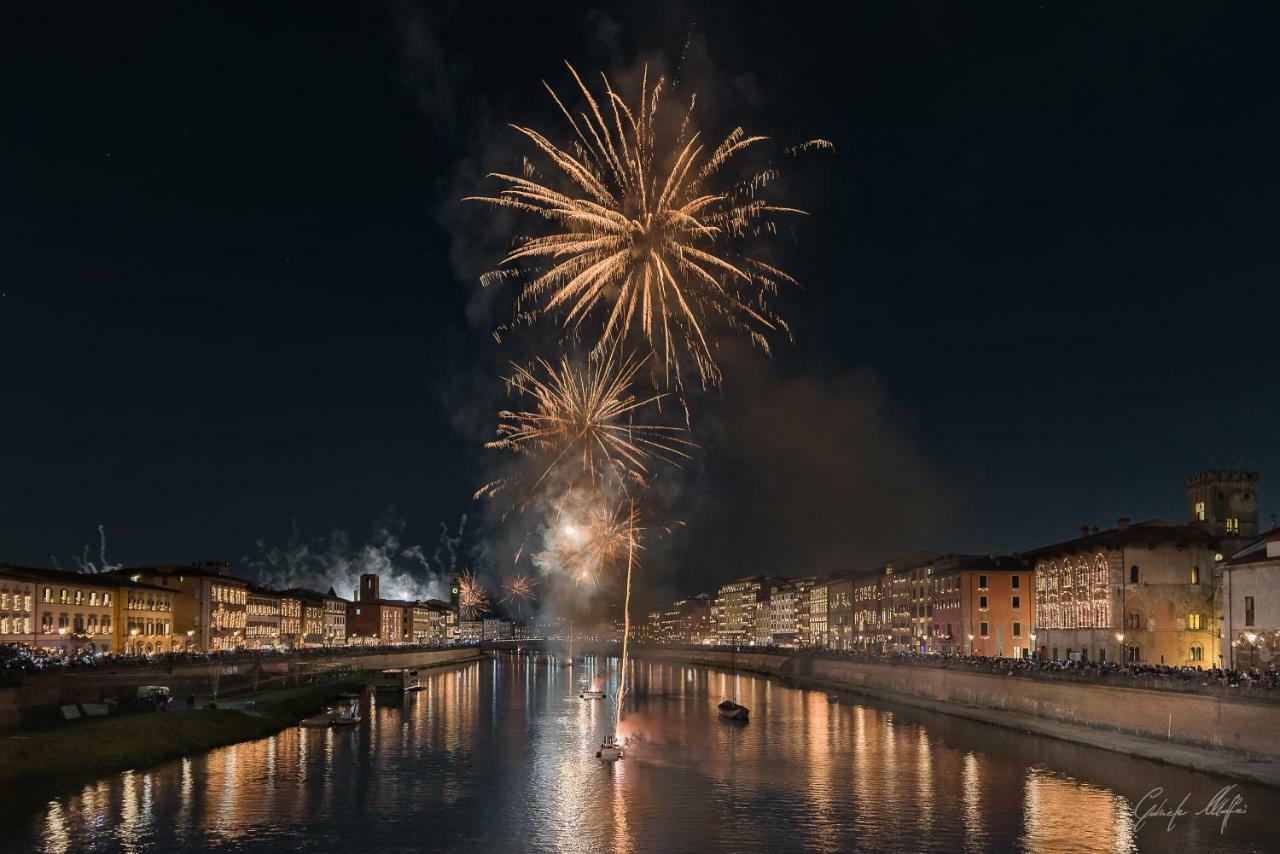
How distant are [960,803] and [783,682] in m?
104

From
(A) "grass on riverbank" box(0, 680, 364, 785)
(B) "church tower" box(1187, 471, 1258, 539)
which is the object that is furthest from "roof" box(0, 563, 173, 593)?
(B) "church tower" box(1187, 471, 1258, 539)

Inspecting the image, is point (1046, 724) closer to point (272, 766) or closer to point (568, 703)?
point (272, 766)

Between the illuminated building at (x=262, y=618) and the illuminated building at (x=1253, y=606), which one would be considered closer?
the illuminated building at (x=1253, y=606)

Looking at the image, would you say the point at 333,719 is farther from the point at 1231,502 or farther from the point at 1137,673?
the point at 1231,502

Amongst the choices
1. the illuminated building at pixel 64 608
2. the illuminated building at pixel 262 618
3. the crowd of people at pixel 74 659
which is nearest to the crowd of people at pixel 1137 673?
the crowd of people at pixel 74 659

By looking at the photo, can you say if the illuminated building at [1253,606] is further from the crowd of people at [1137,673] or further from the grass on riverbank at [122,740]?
the grass on riverbank at [122,740]

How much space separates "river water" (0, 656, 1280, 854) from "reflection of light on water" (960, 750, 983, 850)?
113mm

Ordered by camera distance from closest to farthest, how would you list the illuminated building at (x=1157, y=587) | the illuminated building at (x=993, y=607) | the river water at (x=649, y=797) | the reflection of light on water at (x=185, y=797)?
the river water at (x=649, y=797) → the reflection of light on water at (x=185, y=797) → the illuminated building at (x=1157, y=587) → the illuminated building at (x=993, y=607)

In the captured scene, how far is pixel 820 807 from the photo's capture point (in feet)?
171

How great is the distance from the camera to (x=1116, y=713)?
229ft

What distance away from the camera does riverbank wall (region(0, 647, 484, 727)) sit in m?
67.6

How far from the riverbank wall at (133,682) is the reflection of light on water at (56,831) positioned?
54.6ft

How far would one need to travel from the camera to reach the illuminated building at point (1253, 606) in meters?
78.4

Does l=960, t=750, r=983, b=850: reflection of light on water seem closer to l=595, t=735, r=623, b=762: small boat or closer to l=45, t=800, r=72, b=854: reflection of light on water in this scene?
l=595, t=735, r=623, b=762: small boat
